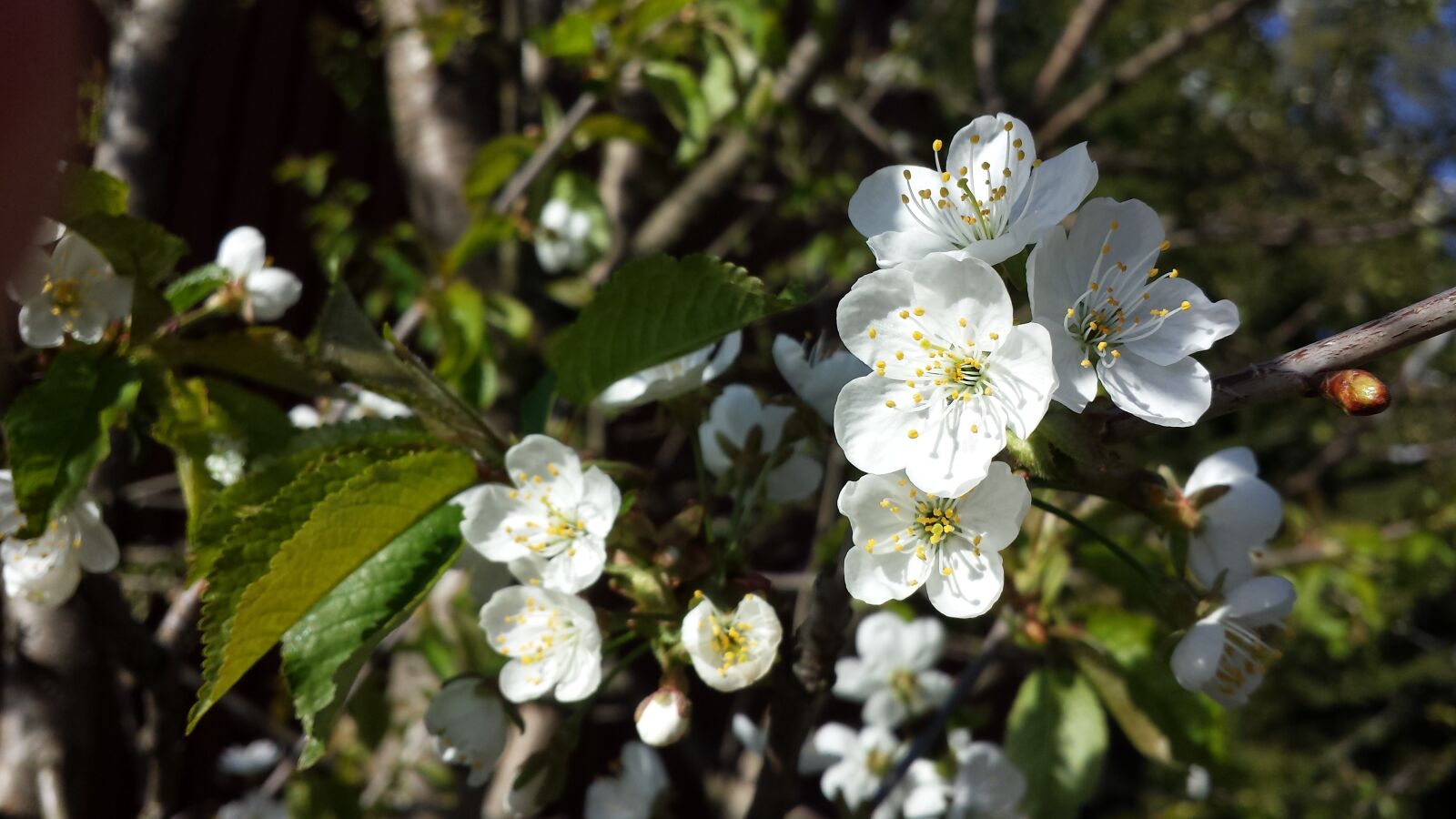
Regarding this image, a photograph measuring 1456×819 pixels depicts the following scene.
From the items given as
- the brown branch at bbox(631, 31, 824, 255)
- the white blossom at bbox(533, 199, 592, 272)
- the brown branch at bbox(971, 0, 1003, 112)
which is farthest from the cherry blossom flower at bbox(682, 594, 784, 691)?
the brown branch at bbox(971, 0, 1003, 112)

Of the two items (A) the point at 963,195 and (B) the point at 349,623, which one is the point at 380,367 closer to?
(B) the point at 349,623

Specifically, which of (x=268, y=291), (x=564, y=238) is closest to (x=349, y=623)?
(x=268, y=291)

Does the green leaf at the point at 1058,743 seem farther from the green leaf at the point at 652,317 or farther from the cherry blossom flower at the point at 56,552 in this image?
the cherry blossom flower at the point at 56,552

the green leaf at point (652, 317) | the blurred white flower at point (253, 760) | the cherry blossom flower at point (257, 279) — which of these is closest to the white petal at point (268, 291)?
the cherry blossom flower at point (257, 279)

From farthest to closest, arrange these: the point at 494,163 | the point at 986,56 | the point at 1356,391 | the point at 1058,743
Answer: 1. the point at 986,56
2. the point at 494,163
3. the point at 1058,743
4. the point at 1356,391

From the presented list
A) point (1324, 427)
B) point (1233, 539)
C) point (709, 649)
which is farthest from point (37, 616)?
point (1324, 427)

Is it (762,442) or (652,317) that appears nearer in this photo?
(652,317)

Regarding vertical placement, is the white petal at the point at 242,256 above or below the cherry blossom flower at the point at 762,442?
above
